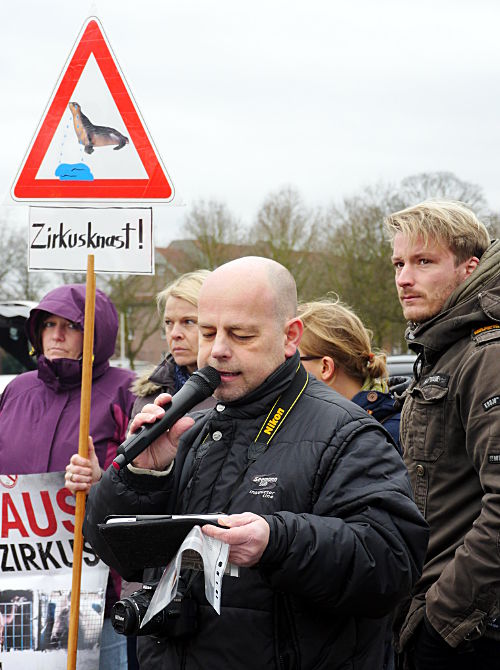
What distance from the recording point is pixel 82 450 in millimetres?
3619

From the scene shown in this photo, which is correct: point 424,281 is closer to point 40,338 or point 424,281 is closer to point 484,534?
point 484,534

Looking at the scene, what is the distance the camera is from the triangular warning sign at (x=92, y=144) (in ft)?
12.0

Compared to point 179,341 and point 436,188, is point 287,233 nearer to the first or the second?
point 436,188

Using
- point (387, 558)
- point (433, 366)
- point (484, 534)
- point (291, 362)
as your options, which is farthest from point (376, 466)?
point (433, 366)

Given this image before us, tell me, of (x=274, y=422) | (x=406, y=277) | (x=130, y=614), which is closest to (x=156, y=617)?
(x=130, y=614)

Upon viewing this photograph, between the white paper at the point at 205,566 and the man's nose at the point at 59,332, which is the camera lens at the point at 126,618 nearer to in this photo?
the white paper at the point at 205,566

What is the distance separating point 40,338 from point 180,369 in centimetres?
75

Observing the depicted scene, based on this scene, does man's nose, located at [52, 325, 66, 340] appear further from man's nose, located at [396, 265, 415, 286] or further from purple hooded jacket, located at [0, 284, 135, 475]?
man's nose, located at [396, 265, 415, 286]

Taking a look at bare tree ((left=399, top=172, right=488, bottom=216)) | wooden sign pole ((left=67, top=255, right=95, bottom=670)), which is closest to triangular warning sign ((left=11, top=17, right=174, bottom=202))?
wooden sign pole ((left=67, top=255, right=95, bottom=670))

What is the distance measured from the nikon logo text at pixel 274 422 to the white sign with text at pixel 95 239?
1.38m

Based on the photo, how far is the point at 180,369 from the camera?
4.44 metres

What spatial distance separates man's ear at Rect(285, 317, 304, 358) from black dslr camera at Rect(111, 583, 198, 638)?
77 centimetres

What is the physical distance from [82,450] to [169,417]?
1.40 m

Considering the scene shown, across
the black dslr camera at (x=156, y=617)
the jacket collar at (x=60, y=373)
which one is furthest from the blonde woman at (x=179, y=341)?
the black dslr camera at (x=156, y=617)
